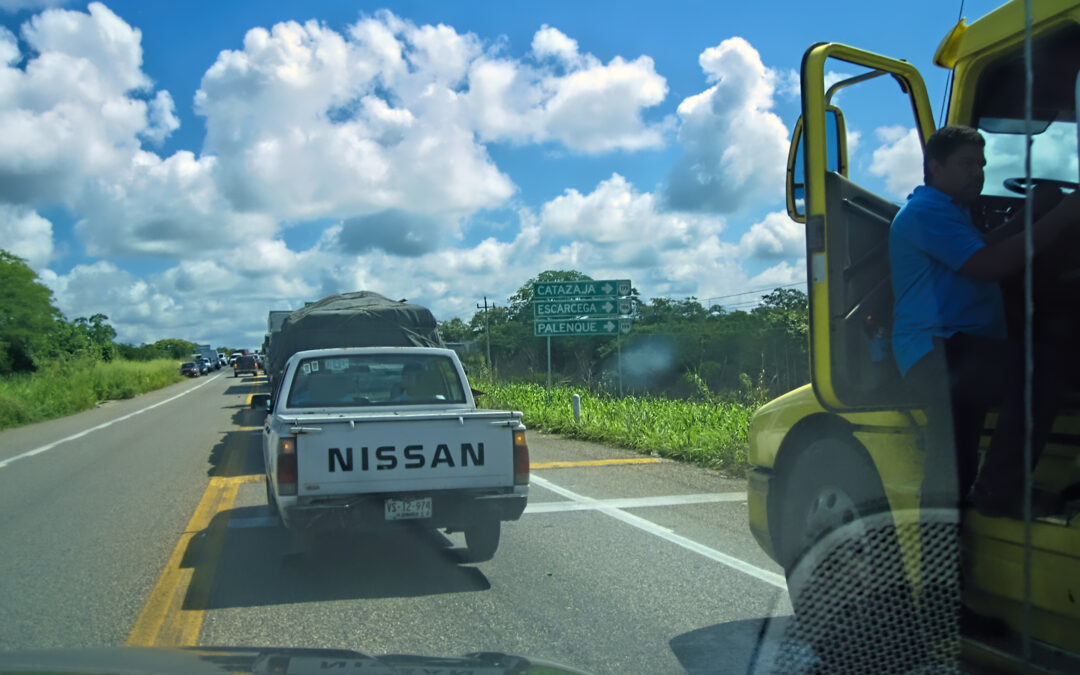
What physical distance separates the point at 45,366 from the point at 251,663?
4791 cm

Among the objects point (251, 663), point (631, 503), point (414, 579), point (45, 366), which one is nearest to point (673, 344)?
point (45, 366)

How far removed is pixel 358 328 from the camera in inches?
585

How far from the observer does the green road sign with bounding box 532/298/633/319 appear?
19664 mm

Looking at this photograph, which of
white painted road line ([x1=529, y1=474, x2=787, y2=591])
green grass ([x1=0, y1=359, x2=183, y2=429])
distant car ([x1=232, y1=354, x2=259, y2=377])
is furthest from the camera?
distant car ([x1=232, y1=354, x2=259, y2=377])

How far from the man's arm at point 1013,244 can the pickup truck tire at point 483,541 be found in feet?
13.4

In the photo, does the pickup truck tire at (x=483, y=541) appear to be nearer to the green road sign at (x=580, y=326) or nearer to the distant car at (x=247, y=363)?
the green road sign at (x=580, y=326)

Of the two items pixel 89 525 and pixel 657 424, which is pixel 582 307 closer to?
pixel 657 424

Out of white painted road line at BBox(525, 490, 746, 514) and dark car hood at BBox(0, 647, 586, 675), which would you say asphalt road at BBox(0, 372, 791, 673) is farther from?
dark car hood at BBox(0, 647, 586, 675)

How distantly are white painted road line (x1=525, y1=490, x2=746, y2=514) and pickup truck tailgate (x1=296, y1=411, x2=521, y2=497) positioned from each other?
8.12 ft

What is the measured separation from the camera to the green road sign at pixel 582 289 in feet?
64.7

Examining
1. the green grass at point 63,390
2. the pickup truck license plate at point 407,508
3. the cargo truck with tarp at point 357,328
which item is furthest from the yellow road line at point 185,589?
the green grass at point 63,390

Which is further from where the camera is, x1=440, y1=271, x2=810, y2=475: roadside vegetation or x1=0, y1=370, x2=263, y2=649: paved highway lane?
x1=440, y1=271, x2=810, y2=475: roadside vegetation

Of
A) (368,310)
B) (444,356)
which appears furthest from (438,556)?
(368,310)

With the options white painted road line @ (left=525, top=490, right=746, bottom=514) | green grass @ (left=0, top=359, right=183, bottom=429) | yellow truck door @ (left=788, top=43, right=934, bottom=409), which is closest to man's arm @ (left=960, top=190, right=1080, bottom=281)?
yellow truck door @ (left=788, top=43, right=934, bottom=409)
